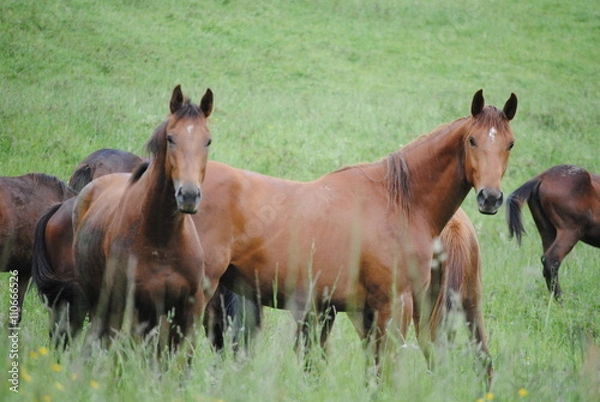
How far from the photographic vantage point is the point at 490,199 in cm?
584

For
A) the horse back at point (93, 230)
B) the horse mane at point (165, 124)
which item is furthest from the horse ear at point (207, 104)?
the horse back at point (93, 230)

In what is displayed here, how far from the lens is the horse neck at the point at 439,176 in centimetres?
636

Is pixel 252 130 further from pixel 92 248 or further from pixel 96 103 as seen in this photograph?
pixel 92 248

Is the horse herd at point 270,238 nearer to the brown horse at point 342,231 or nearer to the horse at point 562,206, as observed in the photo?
the brown horse at point 342,231

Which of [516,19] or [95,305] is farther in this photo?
[516,19]

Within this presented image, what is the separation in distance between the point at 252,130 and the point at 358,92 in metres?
6.64

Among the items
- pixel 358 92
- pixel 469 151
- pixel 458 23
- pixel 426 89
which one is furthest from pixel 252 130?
pixel 458 23

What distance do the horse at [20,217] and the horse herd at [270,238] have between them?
110cm

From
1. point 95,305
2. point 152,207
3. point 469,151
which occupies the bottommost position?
point 95,305

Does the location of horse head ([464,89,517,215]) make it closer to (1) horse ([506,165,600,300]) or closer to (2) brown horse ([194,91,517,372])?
(2) brown horse ([194,91,517,372])

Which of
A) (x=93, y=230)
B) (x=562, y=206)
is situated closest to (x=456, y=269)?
(x=93, y=230)

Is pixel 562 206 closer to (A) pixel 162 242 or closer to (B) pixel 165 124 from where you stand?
(B) pixel 165 124

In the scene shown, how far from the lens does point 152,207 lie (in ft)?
17.5

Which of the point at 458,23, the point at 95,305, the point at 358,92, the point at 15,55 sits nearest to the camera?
the point at 95,305
